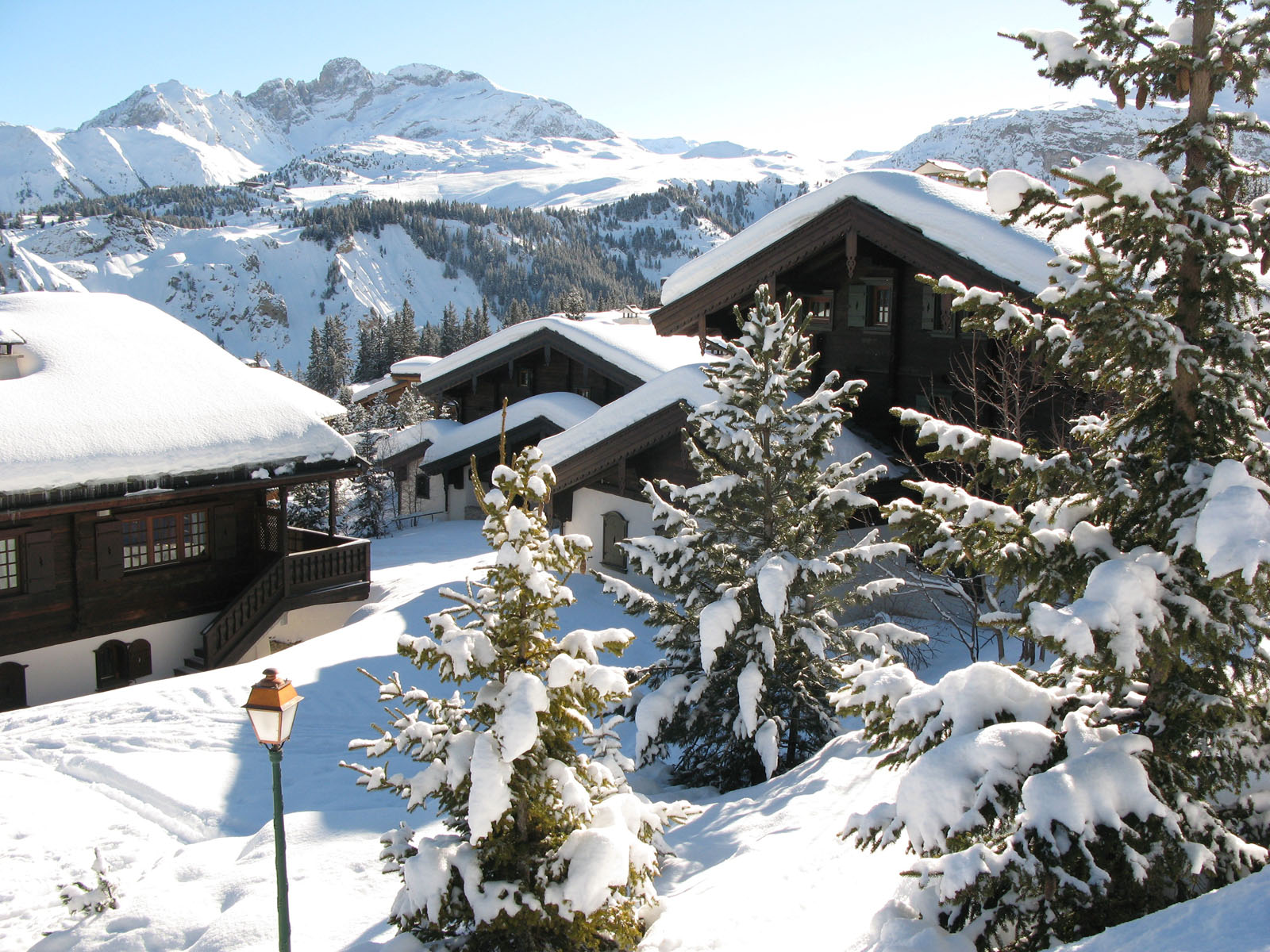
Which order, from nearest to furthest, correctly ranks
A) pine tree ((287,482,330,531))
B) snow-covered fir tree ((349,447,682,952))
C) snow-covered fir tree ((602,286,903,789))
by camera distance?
snow-covered fir tree ((349,447,682,952))
snow-covered fir tree ((602,286,903,789))
pine tree ((287,482,330,531))

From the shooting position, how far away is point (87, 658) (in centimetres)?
1545

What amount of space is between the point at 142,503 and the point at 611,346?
48.2 feet

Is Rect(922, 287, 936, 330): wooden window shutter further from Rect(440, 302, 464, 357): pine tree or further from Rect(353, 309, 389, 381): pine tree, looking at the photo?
Rect(353, 309, 389, 381): pine tree

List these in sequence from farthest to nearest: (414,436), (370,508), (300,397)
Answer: (414,436), (370,508), (300,397)

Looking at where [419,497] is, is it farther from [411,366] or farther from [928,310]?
[411,366]

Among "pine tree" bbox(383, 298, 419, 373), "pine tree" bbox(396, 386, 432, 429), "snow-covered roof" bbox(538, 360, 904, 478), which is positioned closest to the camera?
"snow-covered roof" bbox(538, 360, 904, 478)

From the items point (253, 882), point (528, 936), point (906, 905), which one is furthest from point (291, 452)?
point (906, 905)

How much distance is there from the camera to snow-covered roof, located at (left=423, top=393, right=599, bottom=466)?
27.2m

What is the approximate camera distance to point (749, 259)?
1628cm

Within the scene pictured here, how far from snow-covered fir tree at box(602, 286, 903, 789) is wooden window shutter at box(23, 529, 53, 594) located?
36.0 feet

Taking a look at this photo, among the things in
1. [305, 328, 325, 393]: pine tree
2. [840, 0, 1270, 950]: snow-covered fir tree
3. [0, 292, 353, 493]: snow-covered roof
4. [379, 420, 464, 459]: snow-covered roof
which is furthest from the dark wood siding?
[305, 328, 325, 393]: pine tree

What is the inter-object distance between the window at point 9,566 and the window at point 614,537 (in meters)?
11.3

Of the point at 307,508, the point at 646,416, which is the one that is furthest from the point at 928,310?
the point at 307,508

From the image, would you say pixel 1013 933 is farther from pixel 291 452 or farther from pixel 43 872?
pixel 291 452
